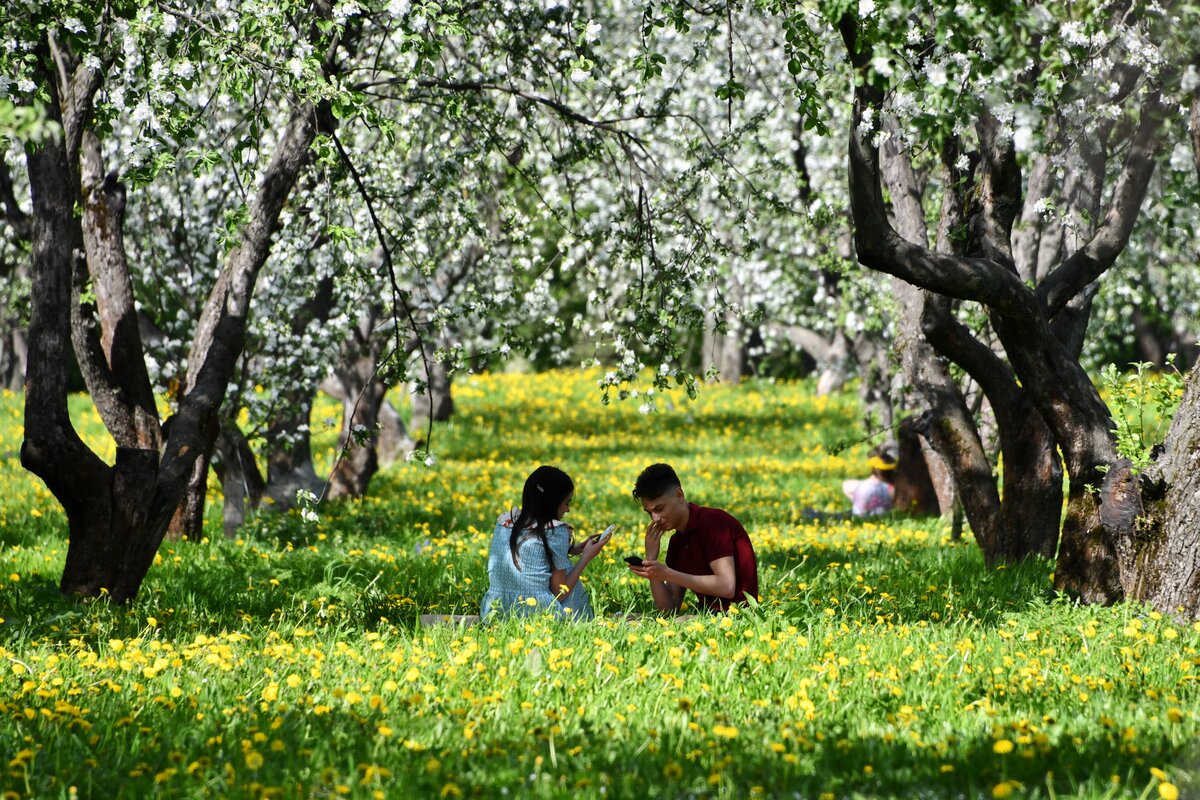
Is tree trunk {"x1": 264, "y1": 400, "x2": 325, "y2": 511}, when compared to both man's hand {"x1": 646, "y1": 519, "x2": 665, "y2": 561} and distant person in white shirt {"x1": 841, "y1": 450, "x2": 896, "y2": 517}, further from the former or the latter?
man's hand {"x1": 646, "y1": 519, "x2": 665, "y2": 561}

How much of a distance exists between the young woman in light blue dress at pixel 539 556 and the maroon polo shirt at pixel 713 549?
20.7 inches

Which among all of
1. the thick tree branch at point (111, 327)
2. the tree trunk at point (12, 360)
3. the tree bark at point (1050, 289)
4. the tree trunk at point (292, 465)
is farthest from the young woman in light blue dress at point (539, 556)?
the tree trunk at point (12, 360)

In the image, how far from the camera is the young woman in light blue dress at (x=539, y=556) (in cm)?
682

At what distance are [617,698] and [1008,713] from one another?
5.11 ft

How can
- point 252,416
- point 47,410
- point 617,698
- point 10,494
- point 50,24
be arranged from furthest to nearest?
point 10,494 → point 252,416 → point 47,410 → point 50,24 → point 617,698

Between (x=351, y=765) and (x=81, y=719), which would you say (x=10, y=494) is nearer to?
(x=81, y=719)

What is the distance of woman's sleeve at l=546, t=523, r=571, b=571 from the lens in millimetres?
6910

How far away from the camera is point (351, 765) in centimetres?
411

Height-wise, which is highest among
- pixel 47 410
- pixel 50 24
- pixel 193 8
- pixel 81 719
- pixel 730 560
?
pixel 193 8

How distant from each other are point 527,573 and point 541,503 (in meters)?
0.45

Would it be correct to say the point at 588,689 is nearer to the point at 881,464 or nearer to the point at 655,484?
the point at 655,484

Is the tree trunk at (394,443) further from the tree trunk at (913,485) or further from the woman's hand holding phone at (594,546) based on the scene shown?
the woman's hand holding phone at (594,546)

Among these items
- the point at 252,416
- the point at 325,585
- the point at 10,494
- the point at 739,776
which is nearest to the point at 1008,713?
the point at 739,776

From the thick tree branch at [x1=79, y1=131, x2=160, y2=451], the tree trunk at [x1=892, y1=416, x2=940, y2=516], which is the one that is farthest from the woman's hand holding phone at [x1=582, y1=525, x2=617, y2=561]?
the tree trunk at [x1=892, y1=416, x2=940, y2=516]
